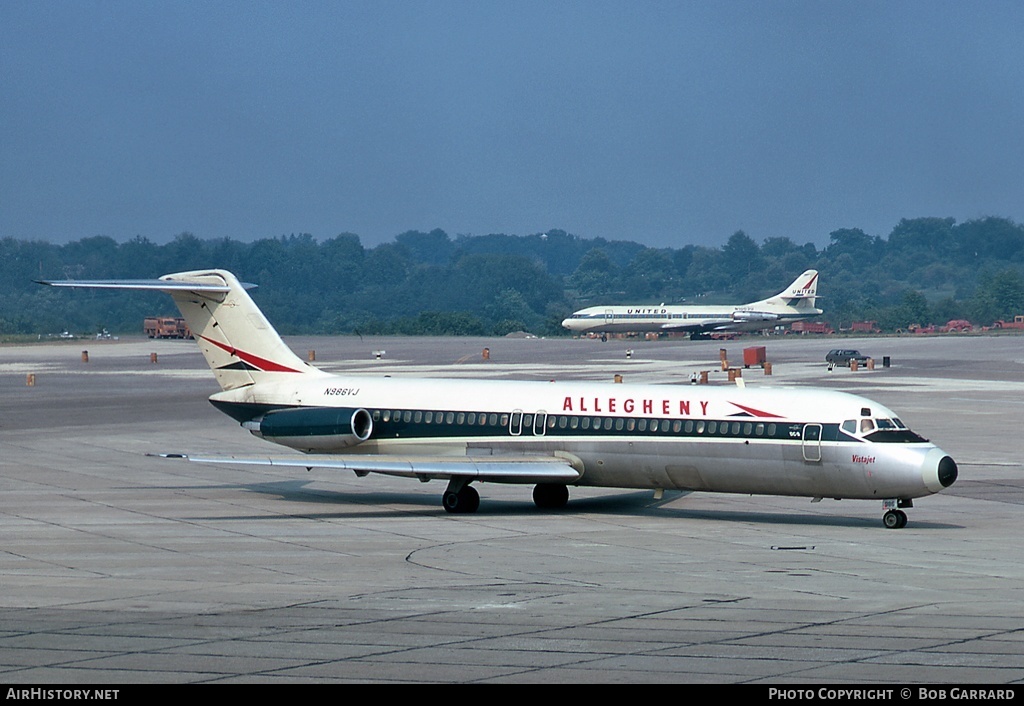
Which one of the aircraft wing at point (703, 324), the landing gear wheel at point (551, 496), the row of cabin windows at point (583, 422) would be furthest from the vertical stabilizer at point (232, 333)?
the aircraft wing at point (703, 324)

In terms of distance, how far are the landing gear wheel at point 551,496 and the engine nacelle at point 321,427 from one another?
3.77 meters

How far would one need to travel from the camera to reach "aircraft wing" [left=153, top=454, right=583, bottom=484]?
26984mm

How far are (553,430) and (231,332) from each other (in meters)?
8.38

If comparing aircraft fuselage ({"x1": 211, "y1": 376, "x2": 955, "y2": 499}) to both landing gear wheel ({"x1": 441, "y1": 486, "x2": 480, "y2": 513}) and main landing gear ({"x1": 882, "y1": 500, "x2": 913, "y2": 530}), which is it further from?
landing gear wheel ({"x1": 441, "y1": 486, "x2": 480, "y2": 513})

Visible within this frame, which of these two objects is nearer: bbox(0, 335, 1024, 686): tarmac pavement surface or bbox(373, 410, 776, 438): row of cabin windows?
bbox(0, 335, 1024, 686): tarmac pavement surface

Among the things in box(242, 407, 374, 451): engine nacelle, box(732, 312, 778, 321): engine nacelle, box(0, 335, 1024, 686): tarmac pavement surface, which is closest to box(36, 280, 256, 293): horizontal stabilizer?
box(242, 407, 374, 451): engine nacelle

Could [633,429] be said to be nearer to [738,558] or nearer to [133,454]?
[738,558]

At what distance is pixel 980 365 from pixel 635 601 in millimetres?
67484

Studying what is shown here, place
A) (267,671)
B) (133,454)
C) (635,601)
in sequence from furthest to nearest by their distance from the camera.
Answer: (133,454) < (635,601) < (267,671)

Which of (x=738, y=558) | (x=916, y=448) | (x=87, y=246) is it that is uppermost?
(x=87, y=246)

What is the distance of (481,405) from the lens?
28.8 metres

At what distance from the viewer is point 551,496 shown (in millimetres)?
28938

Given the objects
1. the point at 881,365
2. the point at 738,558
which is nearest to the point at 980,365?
the point at 881,365

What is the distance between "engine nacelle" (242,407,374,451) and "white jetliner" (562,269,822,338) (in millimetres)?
97221
